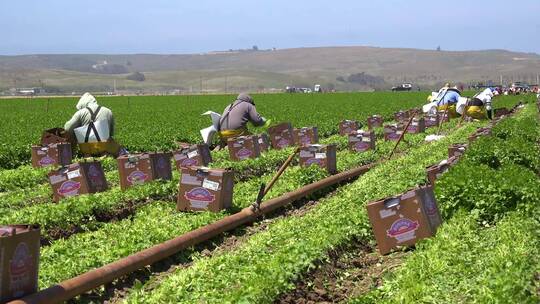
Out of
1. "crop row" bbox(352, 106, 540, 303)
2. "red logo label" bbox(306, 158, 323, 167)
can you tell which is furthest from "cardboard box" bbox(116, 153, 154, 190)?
"crop row" bbox(352, 106, 540, 303)

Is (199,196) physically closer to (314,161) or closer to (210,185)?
(210,185)

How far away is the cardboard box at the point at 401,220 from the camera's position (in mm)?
7629

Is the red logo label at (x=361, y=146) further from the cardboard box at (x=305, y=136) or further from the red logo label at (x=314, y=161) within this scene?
the red logo label at (x=314, y=161)

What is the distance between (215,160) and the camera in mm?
15320

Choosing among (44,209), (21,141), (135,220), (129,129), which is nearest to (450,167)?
(135,220)

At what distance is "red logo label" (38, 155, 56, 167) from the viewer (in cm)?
1406

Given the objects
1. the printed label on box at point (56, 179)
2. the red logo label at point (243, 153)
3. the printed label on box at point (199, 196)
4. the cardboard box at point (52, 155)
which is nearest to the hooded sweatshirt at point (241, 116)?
the red logo label at point (243, 153)

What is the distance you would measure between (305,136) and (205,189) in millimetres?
9860

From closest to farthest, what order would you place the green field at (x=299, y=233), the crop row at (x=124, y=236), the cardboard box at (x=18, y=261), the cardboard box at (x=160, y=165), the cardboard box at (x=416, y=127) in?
the cardboard box at (x=18, y=261) → the green field at (x=299, y=233) → the crop row at (x=124, y=236) → the cardboard box at (x=160, y=165) → the cardboard box at (x=416, y=127)

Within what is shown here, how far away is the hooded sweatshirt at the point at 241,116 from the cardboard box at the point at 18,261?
1076cm

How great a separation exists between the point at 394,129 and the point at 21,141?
982cm

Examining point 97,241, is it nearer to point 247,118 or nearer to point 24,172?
point 24,172

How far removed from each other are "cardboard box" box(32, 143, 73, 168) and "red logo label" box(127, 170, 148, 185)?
3.04 m

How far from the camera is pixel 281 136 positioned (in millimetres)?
18391
